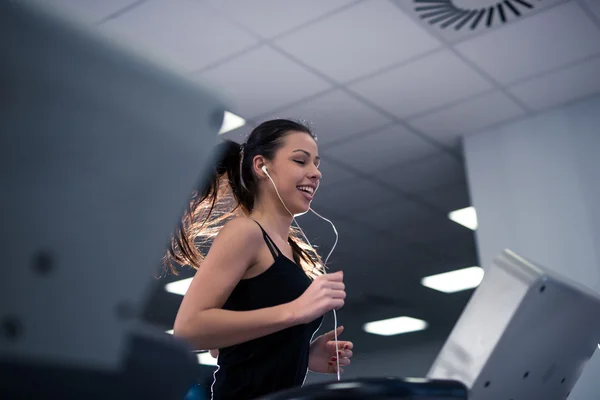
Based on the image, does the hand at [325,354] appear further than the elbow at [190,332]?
Yes

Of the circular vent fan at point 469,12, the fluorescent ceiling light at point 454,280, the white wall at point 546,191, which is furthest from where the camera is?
the fluorescent ceiling light at point 454,280

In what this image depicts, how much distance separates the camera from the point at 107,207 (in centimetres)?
41

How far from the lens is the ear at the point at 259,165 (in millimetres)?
1736

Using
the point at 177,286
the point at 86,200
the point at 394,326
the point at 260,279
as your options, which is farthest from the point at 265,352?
the point at 394,326

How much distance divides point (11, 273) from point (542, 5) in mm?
3088

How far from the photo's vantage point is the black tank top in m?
1.37

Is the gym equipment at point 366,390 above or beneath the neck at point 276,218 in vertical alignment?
beneath

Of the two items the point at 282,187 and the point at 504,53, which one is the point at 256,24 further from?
the point at 282,187

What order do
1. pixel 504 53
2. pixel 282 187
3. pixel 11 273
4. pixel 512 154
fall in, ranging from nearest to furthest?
1. pixel 11 273
2. pixel 282 187
3. pixel 504 53
4. pixel 512 154

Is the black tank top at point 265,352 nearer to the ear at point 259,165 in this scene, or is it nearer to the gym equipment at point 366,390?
the ear at point 259,165

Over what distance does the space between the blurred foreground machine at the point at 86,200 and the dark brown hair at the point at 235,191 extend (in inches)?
49.5

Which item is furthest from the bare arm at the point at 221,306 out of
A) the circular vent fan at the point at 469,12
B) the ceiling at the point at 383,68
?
the circular vent fan at the point at 469,12

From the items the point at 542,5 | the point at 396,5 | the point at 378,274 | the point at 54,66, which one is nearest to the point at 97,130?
the point at 54,66

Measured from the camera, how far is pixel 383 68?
3.44m
